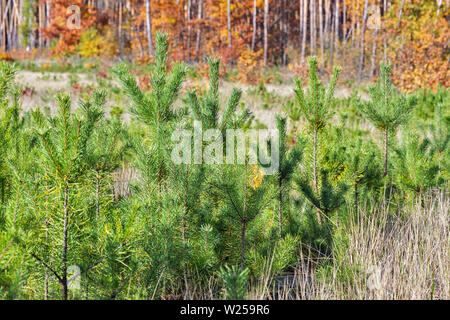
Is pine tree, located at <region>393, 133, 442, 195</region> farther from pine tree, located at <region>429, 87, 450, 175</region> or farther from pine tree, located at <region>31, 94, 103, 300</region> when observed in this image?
pine tree, located at <region>31, 94, 103, 300</region>

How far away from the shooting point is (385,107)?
3016 millimetres

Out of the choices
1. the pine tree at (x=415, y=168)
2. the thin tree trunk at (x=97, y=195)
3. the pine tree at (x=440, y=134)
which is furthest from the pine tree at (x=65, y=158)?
the pine tree at (x=440, y=134)

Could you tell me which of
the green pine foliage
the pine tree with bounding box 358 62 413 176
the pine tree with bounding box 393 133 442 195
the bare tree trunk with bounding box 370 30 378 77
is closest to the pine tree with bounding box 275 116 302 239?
the green pine foliage

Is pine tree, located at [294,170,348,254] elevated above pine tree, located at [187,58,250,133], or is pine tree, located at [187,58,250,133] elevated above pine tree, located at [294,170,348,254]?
pine tree, located at [187,58,250,133]

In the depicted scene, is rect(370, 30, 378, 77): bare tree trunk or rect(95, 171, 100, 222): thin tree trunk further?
rect(370, 30, 378, 77): bare tree trunk

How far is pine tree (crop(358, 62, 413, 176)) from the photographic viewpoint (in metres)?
2.98

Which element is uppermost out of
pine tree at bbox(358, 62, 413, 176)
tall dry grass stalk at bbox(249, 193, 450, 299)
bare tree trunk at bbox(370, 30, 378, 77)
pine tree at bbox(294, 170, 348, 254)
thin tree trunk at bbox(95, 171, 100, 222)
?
bare tree trunk at bbox(370, 30, 378, 77)

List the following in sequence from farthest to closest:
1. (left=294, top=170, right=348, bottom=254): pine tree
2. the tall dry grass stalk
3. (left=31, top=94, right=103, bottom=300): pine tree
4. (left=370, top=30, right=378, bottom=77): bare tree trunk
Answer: (left=370, top=30, right=378, bottom=77): bare tree trunk < (left=294, top=170, right=348, bottom=254): pine tree < the tall dry grass stalk < (left=31, top=94, right=103, bottom=300): pine tree

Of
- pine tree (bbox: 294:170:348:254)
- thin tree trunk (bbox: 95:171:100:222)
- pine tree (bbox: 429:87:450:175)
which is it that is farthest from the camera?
pine tree (bbox: 429:87:450:175)

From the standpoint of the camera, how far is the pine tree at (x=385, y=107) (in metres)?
2.98
